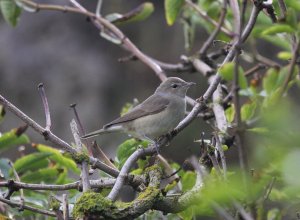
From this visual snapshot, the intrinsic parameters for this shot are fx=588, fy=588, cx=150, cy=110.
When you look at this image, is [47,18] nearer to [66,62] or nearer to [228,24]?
[66,62]

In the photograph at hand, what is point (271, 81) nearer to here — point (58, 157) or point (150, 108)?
point (58, 157)

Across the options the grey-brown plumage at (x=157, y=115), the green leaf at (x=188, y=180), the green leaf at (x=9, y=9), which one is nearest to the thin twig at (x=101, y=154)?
the green leaf at (x=188, y=180)

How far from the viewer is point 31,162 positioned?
10.1 ft

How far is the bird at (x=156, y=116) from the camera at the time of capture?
189 inches

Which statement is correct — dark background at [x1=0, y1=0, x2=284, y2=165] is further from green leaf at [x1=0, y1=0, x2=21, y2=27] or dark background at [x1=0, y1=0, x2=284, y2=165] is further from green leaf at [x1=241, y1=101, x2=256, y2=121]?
green leaf at [x1=0, y1=0, x2=21, y2=27]

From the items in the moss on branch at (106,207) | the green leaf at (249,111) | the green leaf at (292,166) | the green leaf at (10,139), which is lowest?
the green leaf at (249,111)

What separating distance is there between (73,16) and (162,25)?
1317 millimetres

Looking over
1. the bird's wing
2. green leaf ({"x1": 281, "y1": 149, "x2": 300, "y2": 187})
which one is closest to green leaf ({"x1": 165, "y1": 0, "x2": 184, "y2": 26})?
the bird's wing

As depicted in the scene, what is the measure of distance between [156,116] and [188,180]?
2.19 m

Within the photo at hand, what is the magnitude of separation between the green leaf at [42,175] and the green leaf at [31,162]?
30mm

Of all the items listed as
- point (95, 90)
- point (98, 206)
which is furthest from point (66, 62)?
point (98, 206)

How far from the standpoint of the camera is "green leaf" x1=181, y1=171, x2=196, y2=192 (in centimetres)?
289

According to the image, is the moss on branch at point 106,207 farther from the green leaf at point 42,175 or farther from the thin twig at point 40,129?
the green leaf at point 42,175

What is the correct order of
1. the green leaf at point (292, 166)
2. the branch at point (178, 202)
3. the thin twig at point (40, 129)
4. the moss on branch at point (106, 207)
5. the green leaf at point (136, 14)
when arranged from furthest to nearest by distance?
1. the green leaf at point (136, 14)
2. the thin twig at point (40, 129)
3. the branch at point (178, 202)
4. the moss on branch at point (106, 207)
5. the green leaf at point (292, 166)
